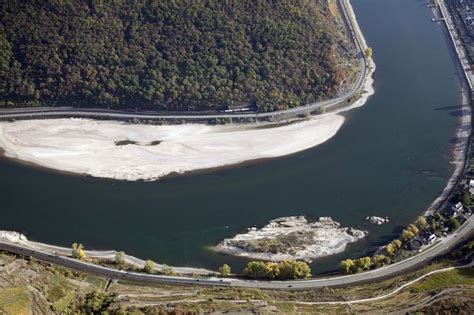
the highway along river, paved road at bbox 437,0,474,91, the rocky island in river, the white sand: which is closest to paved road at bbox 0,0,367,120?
the white sand

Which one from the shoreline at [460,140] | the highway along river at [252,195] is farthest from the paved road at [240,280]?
the shoreline at [460,140]

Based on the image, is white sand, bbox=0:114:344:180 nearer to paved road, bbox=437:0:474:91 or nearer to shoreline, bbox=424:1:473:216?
shoreline, bbox=424:1:473:216

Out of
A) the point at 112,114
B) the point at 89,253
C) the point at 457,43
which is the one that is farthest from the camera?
the point at 457,43

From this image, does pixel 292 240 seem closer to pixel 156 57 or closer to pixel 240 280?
pixel 240 280

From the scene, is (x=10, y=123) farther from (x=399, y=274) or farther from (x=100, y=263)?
(x=399, y=274)

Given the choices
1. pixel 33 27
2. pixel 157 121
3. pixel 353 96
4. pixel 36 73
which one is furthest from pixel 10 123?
pixel 353 96

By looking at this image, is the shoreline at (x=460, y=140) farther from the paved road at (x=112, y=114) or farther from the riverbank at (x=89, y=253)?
the riverbank at (x=89, y=253)

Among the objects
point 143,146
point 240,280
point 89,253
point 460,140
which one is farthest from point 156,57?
point 460,140
